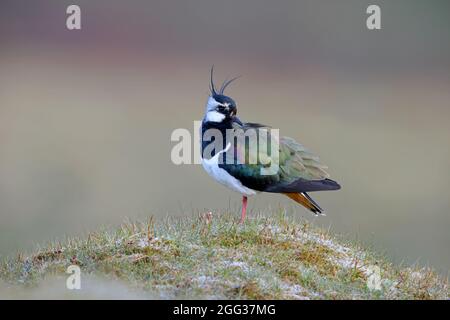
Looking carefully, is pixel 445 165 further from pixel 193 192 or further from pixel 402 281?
pixel 402 281

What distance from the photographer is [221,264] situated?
9.95 meters

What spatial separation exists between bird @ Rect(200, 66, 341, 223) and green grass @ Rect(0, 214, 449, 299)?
55 centimetres

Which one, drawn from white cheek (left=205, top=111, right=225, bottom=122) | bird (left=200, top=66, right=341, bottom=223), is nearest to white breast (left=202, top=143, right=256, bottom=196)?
bird (left=200, top=66, right=341, bottom=223)

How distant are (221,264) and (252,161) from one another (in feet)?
7.18

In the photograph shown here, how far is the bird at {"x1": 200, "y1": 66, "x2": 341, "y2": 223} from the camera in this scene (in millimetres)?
11797

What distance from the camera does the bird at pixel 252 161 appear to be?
11.8 m

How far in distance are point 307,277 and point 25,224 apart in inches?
573

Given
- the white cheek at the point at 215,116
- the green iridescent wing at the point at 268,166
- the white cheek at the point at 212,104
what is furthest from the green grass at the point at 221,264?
the white cheek at the point at 212,104

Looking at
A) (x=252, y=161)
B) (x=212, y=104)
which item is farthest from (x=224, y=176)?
(x=212, y=104)

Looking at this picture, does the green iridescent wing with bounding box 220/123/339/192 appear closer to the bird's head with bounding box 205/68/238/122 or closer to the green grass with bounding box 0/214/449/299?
the bird's head with bounding box 205/68/238/122

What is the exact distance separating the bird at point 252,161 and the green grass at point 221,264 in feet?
1.80
